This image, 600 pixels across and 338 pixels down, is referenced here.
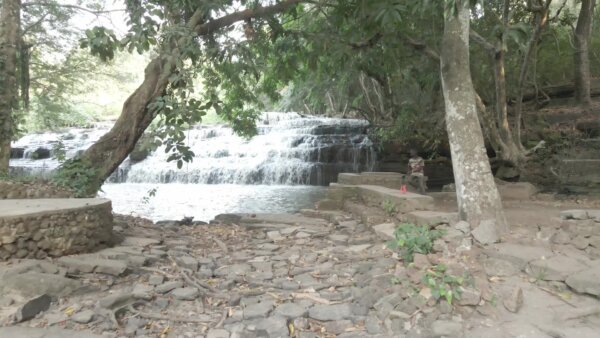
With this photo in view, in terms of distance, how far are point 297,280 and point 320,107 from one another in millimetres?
22471

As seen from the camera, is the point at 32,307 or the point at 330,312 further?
the point at 330,312

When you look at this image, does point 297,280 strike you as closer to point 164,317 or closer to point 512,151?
point 164,317

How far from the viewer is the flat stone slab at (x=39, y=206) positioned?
3.81 metres

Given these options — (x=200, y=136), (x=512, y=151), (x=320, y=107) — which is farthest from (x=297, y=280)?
(x=320, y=107)

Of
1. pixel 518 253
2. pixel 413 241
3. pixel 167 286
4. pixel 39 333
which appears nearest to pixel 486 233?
pixel 518 253

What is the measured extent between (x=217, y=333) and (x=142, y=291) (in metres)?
0.94

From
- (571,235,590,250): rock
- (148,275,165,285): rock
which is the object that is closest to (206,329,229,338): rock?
(148,275,165,285): rock

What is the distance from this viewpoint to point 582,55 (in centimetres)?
1045

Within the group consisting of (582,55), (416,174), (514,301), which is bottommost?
(514,301)

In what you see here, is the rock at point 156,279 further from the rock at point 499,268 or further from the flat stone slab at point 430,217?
the rock at point 499,268

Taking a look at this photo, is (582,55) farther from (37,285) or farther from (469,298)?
(37,285)

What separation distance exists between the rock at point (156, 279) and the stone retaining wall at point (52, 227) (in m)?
0.84

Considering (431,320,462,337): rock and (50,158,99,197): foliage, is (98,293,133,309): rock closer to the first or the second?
(431,320,462,337): rock

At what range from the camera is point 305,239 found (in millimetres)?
5477
